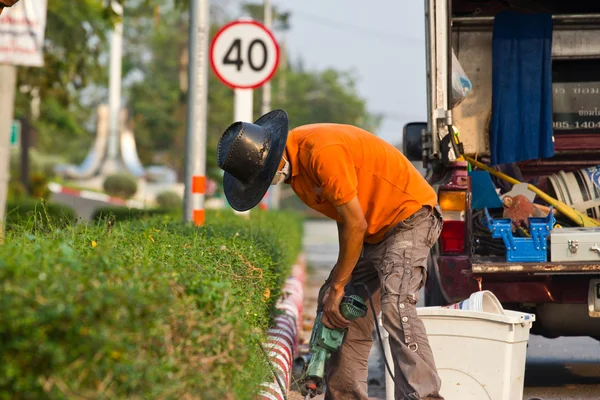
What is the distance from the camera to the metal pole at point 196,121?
930 cm

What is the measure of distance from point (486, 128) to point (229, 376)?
597 centimetres

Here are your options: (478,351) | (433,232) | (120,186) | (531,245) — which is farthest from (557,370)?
(120,186)

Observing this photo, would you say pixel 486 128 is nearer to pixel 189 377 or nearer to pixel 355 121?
pixel 189 377

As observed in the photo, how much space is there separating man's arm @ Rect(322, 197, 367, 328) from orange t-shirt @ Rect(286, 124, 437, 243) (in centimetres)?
8

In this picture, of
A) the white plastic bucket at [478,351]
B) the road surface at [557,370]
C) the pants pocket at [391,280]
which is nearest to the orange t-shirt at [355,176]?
the pants pocket at [391,280]

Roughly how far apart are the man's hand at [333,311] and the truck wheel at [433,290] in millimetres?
1715

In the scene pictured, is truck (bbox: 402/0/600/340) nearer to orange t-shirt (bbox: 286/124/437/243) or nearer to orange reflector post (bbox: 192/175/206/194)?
orange t-shirt (bbox: 286/124/437/243)

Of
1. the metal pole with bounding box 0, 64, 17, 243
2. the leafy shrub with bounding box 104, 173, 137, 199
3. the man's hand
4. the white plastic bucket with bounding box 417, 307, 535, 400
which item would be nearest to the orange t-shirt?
the man's hand

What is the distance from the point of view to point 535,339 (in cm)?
1018

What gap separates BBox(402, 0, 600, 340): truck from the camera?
6.80 metres

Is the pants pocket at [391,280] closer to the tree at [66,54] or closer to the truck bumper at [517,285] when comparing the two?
the truck bumper at [517,285]

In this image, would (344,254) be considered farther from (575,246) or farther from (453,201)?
(575,246)

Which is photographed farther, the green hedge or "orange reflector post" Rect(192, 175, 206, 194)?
"orange reflector post" Rect(192, 175, 206, 194)

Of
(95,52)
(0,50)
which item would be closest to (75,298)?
(0,50)
